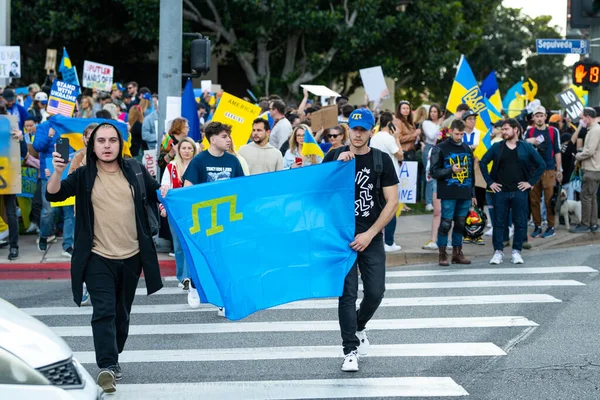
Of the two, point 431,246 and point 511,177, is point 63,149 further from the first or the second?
point 431,246

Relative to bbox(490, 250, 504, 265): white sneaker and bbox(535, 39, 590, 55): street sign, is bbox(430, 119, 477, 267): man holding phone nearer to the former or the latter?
bbox(490, 250, 504, 265): white sneaker

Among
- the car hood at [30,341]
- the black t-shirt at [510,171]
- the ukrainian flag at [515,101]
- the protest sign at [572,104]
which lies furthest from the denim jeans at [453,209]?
the ukrainian flag at [515,101]

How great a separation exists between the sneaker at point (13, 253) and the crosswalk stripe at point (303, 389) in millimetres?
6222

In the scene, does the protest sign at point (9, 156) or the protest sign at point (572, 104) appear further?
the protest sign at point (572, 104)

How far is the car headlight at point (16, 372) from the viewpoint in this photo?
177 inches

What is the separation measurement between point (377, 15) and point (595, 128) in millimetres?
17541

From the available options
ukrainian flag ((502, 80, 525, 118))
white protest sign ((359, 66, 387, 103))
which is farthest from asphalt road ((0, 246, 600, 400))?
ukrainian flag ((502, 80, 525, 118))

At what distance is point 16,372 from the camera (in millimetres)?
4543

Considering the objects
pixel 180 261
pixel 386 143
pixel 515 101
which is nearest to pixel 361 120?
pixel 180 261

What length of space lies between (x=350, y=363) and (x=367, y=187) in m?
1.33

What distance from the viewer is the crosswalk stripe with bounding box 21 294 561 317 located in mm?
10195

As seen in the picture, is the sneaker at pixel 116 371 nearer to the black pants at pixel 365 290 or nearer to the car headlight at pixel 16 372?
the black pants at pixel 365 290

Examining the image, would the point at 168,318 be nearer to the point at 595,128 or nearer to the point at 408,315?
the point at 408,315

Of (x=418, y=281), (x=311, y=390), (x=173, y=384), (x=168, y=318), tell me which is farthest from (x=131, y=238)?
(x=418, y=281)
